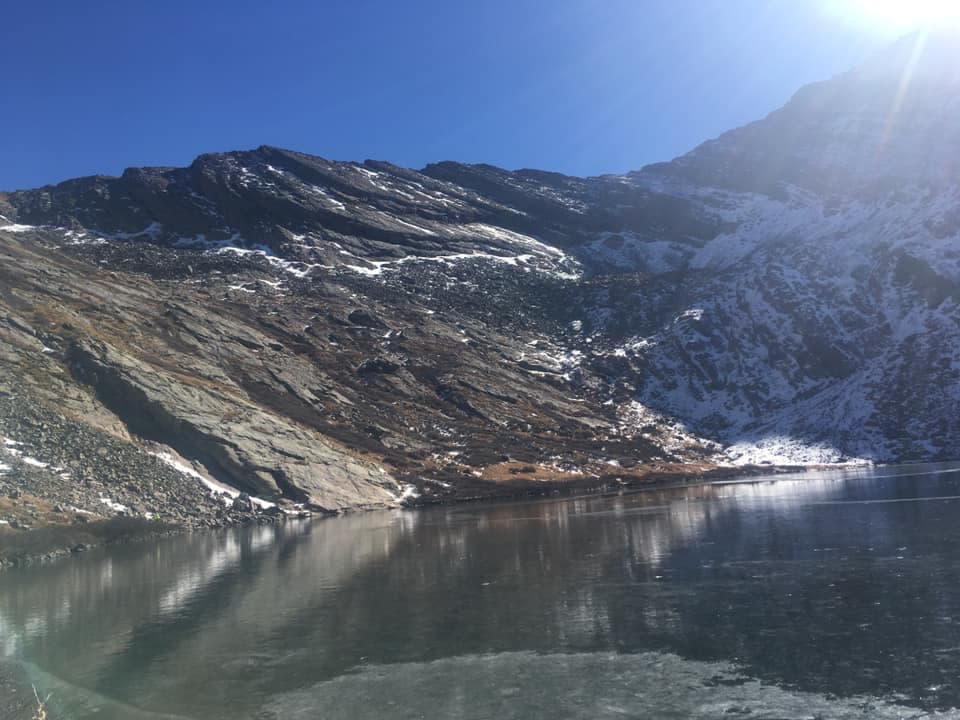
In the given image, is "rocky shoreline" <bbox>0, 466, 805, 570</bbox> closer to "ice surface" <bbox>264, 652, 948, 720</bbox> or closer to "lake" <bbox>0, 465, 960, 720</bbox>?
"lake" <bbox>0, 465, 960, 720</bbox>

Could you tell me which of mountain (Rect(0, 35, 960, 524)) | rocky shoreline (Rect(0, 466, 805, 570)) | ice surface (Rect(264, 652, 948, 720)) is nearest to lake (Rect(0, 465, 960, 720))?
ice surface (Rect(264, 652, 948, 720))

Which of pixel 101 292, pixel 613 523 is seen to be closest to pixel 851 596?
pixel 613 523

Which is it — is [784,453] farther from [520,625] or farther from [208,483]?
[520,625]

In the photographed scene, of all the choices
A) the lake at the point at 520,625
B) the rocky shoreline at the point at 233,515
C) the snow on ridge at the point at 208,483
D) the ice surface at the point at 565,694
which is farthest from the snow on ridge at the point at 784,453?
the ice surface at the point at 565,694

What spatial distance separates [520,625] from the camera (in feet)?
99.2

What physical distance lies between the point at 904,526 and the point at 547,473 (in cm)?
6567

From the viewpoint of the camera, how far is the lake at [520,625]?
21641 mm

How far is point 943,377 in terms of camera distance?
143375 millimetres

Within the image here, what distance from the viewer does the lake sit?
852 inches

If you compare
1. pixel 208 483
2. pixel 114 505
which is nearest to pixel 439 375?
pixel 208 483

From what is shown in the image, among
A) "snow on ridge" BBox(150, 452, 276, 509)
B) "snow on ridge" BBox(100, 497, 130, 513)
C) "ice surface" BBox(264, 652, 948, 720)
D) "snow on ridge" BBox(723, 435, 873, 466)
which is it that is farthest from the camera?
"snow on ridge" BBox(723, 435, 873, 466)

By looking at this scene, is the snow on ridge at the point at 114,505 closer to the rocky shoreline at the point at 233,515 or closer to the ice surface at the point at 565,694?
the rocky shoreline at the point at 233,515

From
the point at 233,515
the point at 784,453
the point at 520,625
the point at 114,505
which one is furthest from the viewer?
the point at 784,453

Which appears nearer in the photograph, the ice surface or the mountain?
the ice surface
